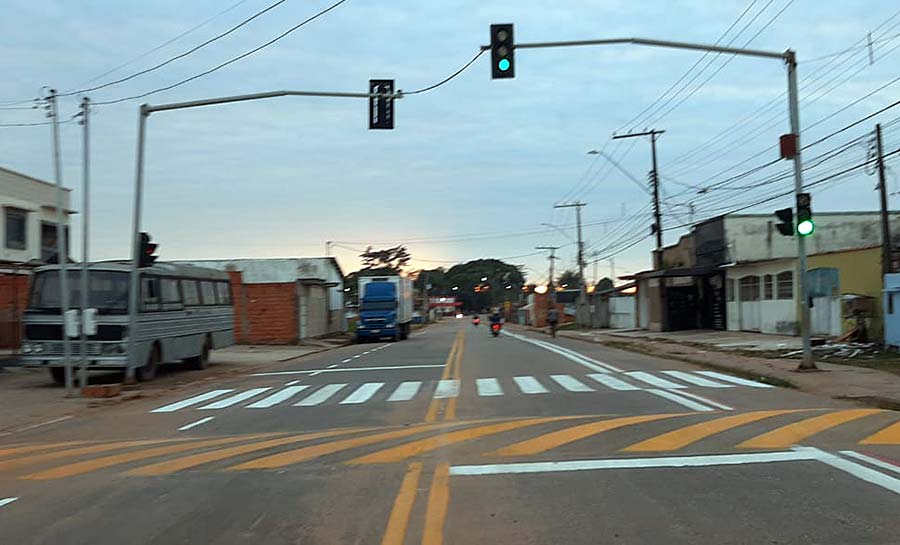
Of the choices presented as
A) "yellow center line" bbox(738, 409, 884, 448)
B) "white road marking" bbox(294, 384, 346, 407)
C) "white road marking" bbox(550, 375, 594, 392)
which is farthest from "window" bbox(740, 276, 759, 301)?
"yellow center line" bbox(738, 409, 884, 448)

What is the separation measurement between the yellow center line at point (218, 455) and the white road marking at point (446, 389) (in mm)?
4288

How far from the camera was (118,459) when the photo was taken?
9578 mm

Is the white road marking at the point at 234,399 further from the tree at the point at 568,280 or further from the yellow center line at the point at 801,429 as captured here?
the tree at the point at 568,280

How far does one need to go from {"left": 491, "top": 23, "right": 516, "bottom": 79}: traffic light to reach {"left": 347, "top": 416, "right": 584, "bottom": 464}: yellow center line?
5891 mm

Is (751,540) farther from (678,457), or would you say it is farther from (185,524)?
(185,524)

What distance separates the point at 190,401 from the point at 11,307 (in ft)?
60.9

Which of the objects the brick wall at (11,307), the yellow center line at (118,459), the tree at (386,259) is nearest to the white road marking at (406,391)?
the yellow center line at (118,459)

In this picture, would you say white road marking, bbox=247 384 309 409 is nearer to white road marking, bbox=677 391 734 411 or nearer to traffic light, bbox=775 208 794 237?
white road marking, bbox=677 391 734 411

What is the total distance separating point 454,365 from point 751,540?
18.1m

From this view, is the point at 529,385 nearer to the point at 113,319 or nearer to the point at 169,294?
the point at 113,319

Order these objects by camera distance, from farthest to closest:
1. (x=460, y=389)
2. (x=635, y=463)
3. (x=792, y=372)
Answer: (x=792, y=372), (x=460, y=389), (x=635, y=463)

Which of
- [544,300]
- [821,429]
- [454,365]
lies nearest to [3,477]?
[821,429]

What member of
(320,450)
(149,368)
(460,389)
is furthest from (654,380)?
(149,368)

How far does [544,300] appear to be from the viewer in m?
95.6
